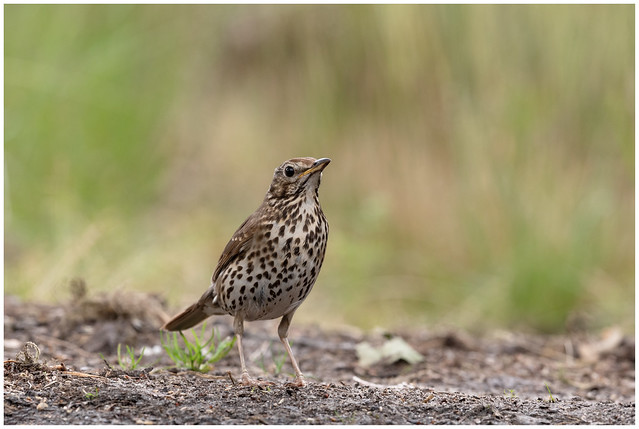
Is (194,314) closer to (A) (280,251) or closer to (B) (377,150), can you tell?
(A) (280,251)

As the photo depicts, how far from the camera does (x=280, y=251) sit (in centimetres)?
396

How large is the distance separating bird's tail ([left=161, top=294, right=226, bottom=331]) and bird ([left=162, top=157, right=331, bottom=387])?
184 millimetres

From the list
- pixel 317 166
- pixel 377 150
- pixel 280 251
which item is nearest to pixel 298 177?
pixel 317 166

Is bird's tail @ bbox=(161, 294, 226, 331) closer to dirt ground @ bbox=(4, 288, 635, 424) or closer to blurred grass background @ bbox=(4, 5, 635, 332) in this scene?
dirt ground @ bbox=(4, 288, 635, 424)

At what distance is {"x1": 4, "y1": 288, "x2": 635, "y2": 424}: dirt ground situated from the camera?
3365mm

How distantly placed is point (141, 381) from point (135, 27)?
715cm

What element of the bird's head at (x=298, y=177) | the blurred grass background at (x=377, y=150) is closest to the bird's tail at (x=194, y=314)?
the bird's head at (x=298, y=177)

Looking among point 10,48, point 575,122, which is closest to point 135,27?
point 10,48

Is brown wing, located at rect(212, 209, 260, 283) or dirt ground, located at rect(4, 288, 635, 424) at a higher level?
brown wing, located at rect(212, 209, 260, 283)

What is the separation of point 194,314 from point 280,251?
2.64 ft

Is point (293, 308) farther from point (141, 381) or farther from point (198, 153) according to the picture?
point (198, 153)

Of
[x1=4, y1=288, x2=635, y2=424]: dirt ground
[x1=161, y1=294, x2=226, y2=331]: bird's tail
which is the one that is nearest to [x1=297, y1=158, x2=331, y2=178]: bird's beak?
[x1=161, y1=294, x2=226, y2=331]: bird's tail

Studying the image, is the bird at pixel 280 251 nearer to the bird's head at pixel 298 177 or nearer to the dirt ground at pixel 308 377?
the bird's head at pixel 298 177

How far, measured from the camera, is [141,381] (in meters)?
3.82
